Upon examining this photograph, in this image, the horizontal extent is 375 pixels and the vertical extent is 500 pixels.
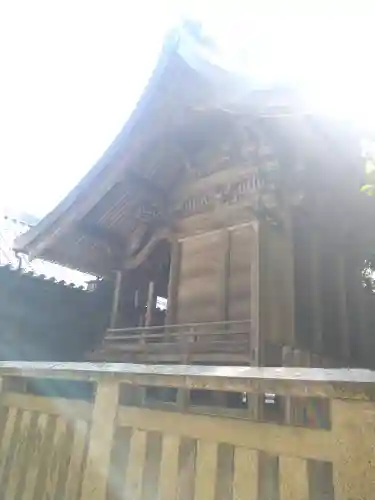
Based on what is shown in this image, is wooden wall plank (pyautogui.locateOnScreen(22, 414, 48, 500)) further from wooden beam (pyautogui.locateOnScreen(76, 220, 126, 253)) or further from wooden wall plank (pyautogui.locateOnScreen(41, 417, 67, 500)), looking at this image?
wooden beam (pyautogui.locateOnScreen(76, 220, 126, 253))

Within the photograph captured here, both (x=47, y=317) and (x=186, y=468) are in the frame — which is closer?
(x=186, y=468)

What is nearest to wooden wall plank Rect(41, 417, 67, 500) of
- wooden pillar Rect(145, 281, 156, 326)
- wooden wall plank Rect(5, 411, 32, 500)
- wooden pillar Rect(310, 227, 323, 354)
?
wooden wall plank Rect(5, 411, 32, 500)

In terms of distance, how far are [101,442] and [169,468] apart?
42 centimetres

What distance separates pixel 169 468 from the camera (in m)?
1.66

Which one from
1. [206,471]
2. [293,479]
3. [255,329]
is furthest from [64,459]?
[255,329]

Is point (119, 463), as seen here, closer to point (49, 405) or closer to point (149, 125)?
point (49, 405)

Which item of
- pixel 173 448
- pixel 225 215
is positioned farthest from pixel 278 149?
pixel 173 448

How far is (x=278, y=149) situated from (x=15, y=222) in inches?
523

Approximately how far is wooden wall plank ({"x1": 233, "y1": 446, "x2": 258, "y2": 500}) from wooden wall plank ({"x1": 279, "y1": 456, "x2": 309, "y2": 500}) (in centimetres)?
10

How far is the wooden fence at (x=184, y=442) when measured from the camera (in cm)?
123

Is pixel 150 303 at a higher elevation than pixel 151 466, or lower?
higher

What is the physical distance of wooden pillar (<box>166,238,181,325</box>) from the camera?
19.9 feet

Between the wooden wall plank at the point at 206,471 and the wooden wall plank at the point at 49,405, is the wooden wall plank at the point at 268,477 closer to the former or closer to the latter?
the wooden wall plank at the point at 206,471

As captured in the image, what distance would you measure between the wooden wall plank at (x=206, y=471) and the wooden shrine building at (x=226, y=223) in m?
2.44
